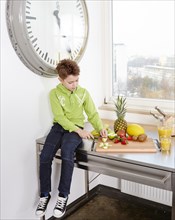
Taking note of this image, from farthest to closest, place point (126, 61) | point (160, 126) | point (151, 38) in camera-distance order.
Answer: point (126, 61) → point (151, 38) → point (160, 126)

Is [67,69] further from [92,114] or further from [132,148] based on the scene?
[132,148]

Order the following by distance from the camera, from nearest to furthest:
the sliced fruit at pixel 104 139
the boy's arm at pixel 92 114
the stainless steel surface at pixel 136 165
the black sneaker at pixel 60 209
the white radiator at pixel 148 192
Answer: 1. the stainless steel surface at pixel 136 165
2. the black sneaker at pixel 60 209
3. the sliced fruit at pixel 104 139
4. the boy's arm at pixel 92 114
5. the white radiator at pixel 148 192

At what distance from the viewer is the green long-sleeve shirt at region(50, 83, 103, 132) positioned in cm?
188

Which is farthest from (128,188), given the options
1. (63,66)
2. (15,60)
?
(15,60)

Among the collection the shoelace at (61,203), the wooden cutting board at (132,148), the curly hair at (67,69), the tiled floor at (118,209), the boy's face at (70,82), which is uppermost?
the curly hair at (67,69)

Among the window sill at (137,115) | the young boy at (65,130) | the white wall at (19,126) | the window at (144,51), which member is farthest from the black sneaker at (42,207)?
the window at (144,51)

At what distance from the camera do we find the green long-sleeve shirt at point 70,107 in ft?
6.17

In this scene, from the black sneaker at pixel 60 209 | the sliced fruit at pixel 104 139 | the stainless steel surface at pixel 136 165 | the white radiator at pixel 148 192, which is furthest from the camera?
the white radiator at pixel 148 192

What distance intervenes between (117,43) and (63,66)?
84cm

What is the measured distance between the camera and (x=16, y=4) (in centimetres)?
170

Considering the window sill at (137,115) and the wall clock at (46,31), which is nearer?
the wall clock at (46,31)

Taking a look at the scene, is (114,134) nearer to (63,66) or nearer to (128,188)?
(63,66)

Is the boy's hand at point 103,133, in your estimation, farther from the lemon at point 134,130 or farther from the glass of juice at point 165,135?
the glass of juice at point 165,135

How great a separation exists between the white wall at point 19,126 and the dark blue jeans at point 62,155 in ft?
0.54
